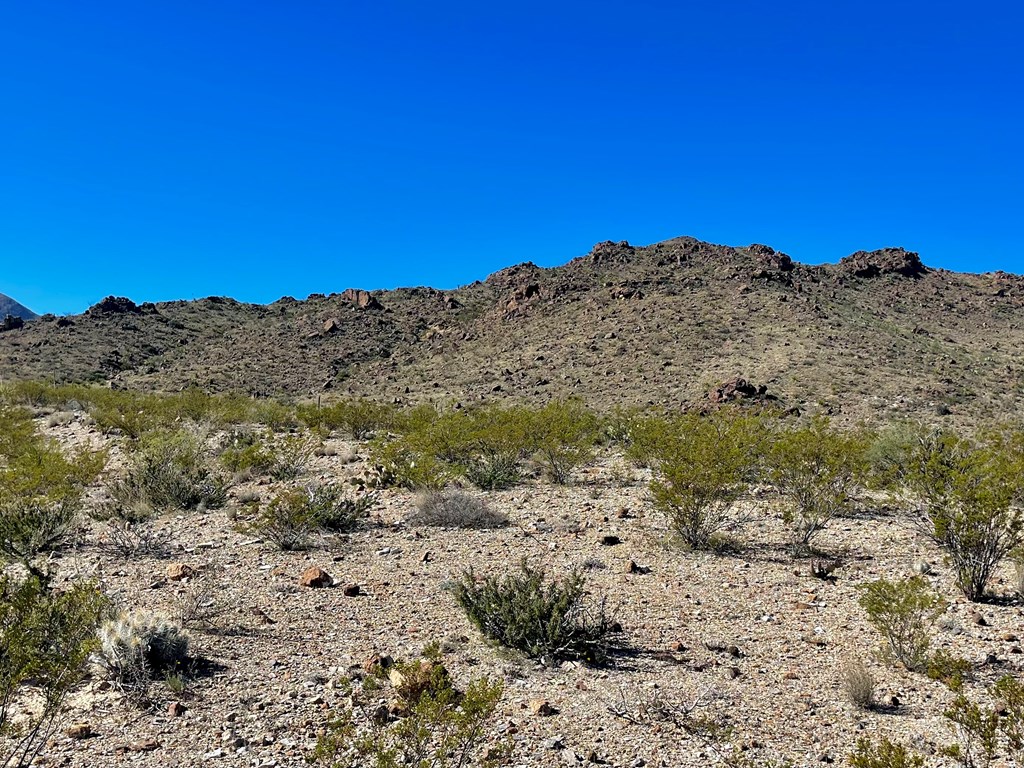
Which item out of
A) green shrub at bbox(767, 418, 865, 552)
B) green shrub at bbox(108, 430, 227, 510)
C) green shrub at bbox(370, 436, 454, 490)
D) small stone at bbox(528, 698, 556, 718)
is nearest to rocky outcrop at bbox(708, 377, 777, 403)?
green shrub at bbox(767, 418, 865, 552)

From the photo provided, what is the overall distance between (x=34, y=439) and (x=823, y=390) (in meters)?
35.4

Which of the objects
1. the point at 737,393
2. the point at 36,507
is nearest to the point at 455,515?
the point at 36,507

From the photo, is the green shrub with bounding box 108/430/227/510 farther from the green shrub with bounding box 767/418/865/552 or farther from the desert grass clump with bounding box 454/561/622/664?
the green shrub with bounding box 767/418/865/552

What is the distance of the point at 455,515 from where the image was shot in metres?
11.3

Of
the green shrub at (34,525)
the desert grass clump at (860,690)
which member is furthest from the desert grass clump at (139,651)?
the desert grass clump at (860,690)

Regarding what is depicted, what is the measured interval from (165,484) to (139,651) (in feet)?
24.8

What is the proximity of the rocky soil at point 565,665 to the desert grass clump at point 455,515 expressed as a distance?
1.15ft

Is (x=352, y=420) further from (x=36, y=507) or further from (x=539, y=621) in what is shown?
(x=539, y=621)

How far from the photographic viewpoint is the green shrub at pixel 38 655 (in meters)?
3.95

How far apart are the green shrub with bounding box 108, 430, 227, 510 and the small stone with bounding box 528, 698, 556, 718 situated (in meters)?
8.85

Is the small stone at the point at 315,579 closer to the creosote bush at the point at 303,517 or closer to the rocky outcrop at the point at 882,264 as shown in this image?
the creosote bush at the point at 303,517

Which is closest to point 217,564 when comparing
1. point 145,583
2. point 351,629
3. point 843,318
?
point 145,583

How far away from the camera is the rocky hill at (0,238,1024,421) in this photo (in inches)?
1602

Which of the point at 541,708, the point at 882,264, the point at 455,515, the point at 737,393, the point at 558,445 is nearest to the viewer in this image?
the point at 541,708
